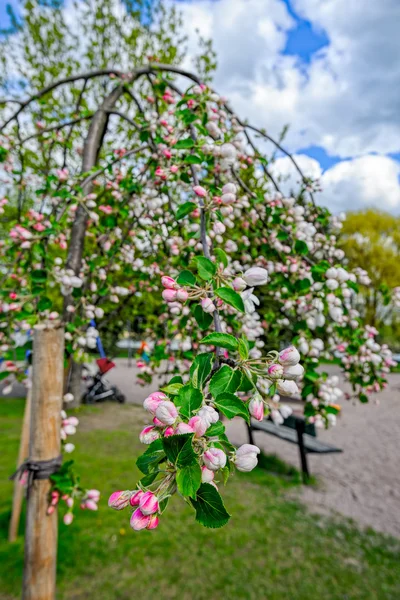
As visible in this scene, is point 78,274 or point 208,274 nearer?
point 208,274

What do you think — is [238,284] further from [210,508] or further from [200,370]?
[210,508]

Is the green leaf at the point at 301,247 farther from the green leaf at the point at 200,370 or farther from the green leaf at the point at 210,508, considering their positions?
the green leaf at the point at 210,508

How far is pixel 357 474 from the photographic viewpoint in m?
5.78

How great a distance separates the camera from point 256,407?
71 cm

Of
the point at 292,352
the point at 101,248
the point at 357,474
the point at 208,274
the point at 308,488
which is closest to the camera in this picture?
the point at 292,352

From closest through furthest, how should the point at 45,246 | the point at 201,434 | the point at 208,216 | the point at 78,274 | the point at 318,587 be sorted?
the point at 201,434
the point at 208,216
the point at 45,246
the point at 78,274
the point at 318,587

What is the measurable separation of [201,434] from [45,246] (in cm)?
157

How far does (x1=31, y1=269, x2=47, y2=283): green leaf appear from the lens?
5.74ft

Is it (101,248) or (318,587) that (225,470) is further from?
(318,587)

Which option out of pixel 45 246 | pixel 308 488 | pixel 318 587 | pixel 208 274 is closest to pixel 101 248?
pixel 45 246

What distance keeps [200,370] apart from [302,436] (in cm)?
535

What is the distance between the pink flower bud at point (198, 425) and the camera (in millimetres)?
585

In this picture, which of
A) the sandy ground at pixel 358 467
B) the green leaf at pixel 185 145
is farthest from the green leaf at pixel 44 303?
the sandy ground at pixel 358 467

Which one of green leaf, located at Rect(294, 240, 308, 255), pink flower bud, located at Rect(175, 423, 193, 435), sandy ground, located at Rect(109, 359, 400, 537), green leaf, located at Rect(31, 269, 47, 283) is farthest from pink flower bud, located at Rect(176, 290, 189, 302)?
sandy ground, located at Rect(109, 359, 400, 537)
